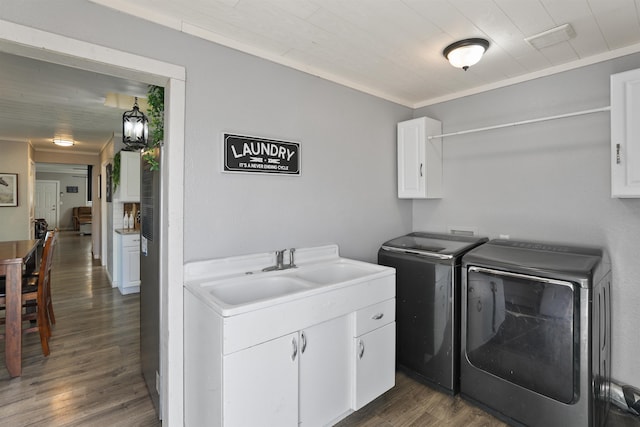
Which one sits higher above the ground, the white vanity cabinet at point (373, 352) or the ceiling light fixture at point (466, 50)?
the ceiling light fixture at point (466, 50)

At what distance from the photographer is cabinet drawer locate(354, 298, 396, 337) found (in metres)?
1.94

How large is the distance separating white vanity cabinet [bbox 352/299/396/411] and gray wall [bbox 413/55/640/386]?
1349 millimetres

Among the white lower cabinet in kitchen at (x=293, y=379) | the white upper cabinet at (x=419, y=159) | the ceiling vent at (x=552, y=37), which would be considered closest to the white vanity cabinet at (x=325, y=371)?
the white lower cabinet in kitchen at (x=293, y=379)

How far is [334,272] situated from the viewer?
7.77 ft

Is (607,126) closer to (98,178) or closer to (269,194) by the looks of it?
(269,194)

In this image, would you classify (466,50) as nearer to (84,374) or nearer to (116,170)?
(84,374)

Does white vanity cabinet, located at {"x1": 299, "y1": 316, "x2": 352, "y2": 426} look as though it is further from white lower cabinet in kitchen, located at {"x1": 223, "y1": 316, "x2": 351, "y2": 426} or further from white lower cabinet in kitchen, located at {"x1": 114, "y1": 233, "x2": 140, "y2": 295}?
white lower cabinet in kitchen, located at {"x1": 114, "y1": 233, "x2": 140, "y2": 295}

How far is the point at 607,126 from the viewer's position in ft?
7.18

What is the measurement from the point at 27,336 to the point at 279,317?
11.0ft

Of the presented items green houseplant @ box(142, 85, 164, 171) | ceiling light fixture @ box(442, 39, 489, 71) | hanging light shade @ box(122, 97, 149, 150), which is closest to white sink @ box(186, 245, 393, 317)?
green houseplant @ box(142, 85, 164, 171)

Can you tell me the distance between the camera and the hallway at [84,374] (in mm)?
2041

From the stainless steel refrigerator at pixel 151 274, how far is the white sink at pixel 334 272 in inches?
35.5

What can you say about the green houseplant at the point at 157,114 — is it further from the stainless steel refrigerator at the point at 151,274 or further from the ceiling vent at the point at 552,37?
the ceiling vent at the point at 552,37

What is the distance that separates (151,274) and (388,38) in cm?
216
